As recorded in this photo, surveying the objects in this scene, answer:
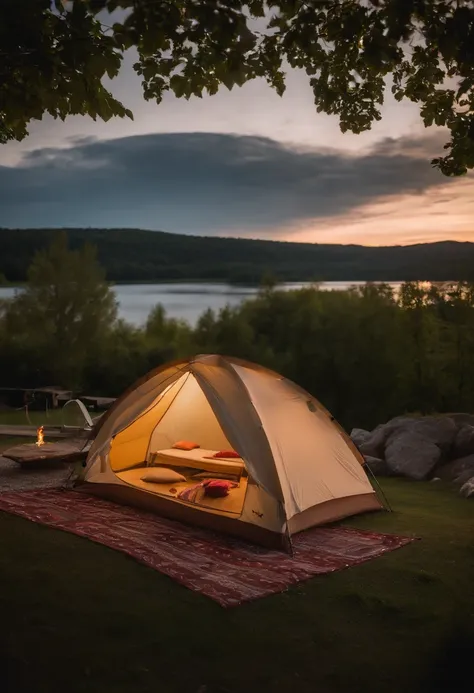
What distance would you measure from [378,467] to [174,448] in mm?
2365

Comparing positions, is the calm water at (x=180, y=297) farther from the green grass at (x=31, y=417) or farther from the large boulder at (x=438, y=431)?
the large boulder at (x=438, y=431)

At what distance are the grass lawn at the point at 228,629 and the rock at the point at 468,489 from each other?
174cm

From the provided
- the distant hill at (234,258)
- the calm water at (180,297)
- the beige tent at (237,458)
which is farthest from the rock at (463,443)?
the calm water at (180,297)

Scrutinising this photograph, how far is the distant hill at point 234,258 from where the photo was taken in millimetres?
14727

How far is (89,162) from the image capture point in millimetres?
15875

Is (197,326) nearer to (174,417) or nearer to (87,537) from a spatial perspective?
(174,417)

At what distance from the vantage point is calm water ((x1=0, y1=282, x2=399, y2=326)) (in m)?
18.2

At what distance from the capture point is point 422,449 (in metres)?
7.79

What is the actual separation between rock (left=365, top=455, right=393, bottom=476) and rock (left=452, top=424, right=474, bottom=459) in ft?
2.65

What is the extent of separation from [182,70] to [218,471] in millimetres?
3810

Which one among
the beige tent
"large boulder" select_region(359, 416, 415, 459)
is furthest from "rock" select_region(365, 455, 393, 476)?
the beige tent

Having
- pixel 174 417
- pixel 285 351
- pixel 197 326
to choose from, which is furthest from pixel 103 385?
pixel 174 417

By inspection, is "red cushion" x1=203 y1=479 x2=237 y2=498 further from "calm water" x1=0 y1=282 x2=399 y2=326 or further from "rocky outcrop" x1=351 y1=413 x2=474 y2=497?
"calm water" x1=0 y1=282 x2=399 y2=326

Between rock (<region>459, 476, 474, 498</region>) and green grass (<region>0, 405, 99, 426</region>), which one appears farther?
green grass (<region>0, 405, 99, 426</region>)
